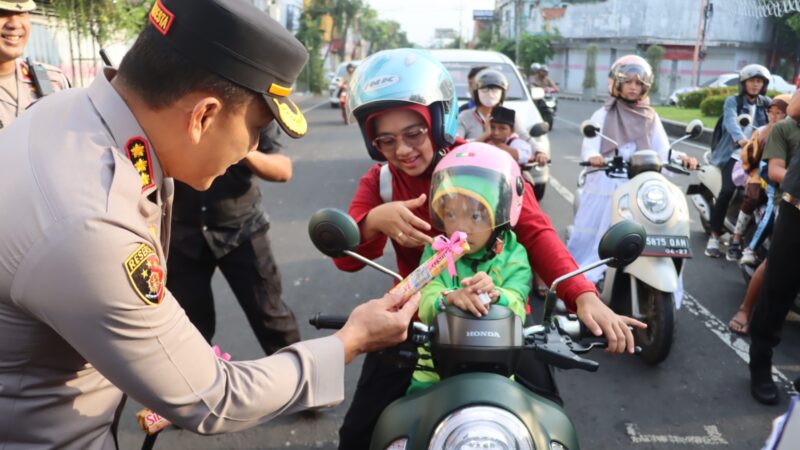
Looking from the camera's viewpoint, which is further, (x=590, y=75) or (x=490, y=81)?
(x=590, y=75)

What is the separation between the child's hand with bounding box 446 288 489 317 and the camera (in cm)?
Answer: 163

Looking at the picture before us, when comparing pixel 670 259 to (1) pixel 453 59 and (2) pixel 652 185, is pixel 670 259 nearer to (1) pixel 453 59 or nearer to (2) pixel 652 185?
(2) pixel 652 185

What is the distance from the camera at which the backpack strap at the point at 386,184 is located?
2471mm

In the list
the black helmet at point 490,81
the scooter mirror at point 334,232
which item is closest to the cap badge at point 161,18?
the scooter mirror at point 334,232

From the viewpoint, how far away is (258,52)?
4.19 ft

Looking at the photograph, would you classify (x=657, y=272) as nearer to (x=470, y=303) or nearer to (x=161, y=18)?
(x=470, y=303)

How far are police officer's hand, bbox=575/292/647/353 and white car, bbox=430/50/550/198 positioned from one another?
17.6 ft

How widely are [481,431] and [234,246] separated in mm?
1969

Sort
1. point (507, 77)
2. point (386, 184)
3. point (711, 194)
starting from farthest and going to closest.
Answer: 1. point (507, 77)
2. point (711, 194)
3. point (386, 184)

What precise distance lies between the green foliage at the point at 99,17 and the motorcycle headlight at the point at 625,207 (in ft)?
29.6

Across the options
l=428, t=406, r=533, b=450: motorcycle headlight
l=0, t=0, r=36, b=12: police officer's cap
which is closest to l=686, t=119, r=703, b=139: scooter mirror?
l=428, t=406, r=533, b=450: motorcycle headlight

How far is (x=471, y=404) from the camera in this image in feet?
4.70

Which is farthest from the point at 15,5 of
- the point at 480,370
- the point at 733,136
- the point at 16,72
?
the point at 733,136

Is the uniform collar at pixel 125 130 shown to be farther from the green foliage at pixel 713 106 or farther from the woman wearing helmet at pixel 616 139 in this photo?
the green foliage at pixel 713 106
